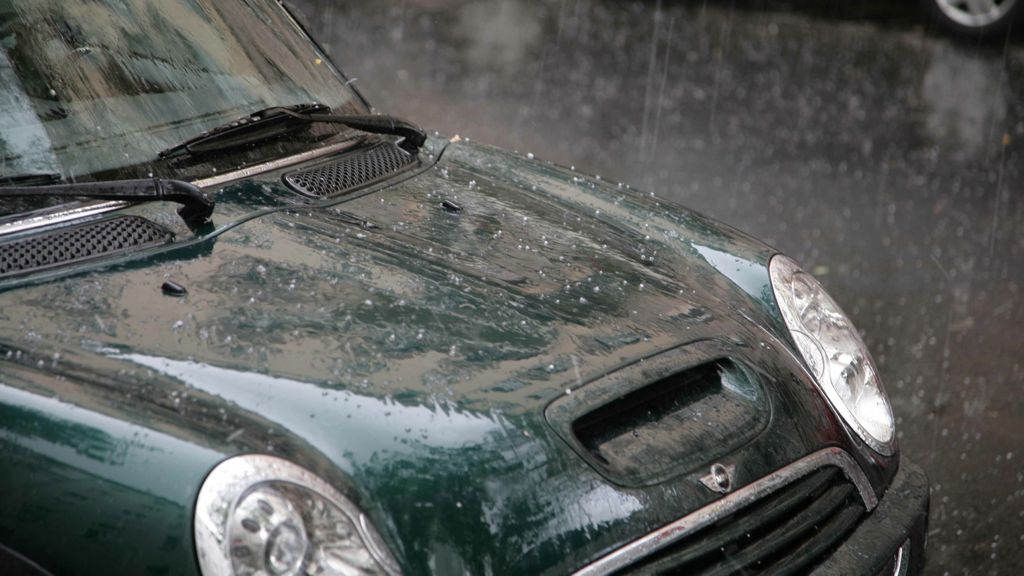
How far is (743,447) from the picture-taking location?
2275 millimetres

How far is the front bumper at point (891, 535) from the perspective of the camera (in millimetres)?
2338

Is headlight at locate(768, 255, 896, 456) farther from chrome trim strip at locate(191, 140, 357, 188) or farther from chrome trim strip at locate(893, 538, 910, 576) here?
chrome trim strip at locate(191, 140, 357, 188)

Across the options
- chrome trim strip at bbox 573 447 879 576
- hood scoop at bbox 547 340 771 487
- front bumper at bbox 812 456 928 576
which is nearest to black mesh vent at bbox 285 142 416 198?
hood scoop at bbox 547 340 771 487

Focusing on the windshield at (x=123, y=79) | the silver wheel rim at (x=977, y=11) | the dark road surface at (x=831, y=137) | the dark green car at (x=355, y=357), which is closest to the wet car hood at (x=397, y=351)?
the dark green car at (x=355, y=357)

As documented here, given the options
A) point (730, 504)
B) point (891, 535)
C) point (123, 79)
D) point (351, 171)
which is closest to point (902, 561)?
point (891, 535)

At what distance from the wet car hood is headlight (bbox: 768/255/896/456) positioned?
0.34ft

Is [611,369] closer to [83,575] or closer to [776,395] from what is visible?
[776,395]

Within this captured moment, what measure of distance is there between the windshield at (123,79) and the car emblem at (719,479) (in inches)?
52.0

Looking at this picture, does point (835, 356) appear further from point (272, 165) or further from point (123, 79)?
point (123, 79)

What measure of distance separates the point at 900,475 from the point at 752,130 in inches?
202

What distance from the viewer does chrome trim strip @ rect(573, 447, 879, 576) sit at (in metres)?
1.96

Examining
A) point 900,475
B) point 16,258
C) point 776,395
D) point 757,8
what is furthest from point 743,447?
point 757,8

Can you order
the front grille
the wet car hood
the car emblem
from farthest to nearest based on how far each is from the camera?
the car emblem
the front grille
the wet car hood

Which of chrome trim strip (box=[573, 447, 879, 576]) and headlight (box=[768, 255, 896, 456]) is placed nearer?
chrome trim strip (box=[573, 447, 879, 576])
